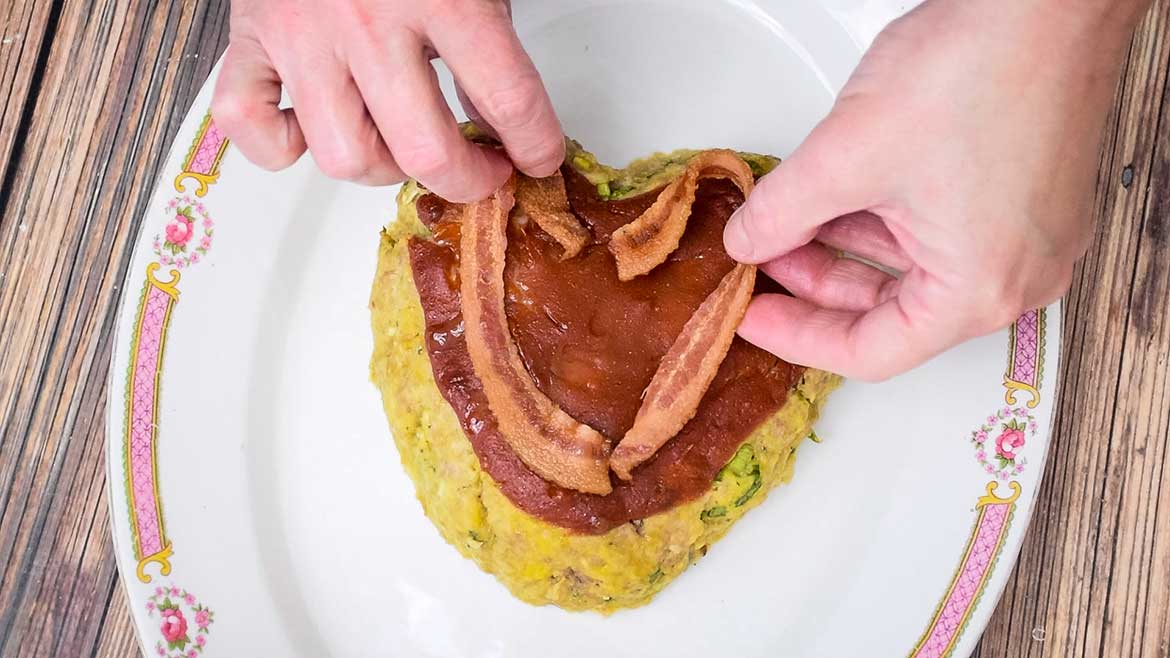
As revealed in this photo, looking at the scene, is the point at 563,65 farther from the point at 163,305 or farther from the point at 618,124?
the point at 163,305

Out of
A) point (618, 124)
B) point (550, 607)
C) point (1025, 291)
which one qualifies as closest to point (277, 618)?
point (550, 607)

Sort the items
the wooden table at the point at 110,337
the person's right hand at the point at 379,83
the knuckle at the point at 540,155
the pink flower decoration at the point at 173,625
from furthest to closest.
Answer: the wooden table at the point at 110,337
the pink flower decoration at the point at 173,625
the knuckle at the point at 540,155
the person's right hand at the point at 379,83

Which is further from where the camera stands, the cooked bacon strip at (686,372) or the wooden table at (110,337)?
the wooden table at (110,337)

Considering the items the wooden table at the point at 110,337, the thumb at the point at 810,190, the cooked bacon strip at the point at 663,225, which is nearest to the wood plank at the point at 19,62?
the wooden table at the point at 110,337

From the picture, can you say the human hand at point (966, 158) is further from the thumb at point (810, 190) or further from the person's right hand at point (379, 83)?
the person's right hand at point (379, 83)

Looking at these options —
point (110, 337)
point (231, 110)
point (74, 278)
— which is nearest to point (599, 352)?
point (231, 110)

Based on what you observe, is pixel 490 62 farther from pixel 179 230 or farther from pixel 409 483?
pixel 409 483

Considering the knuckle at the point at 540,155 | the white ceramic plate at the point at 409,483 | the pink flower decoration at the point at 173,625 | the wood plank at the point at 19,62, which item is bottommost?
the pink flower decoration at the point at 173,625
